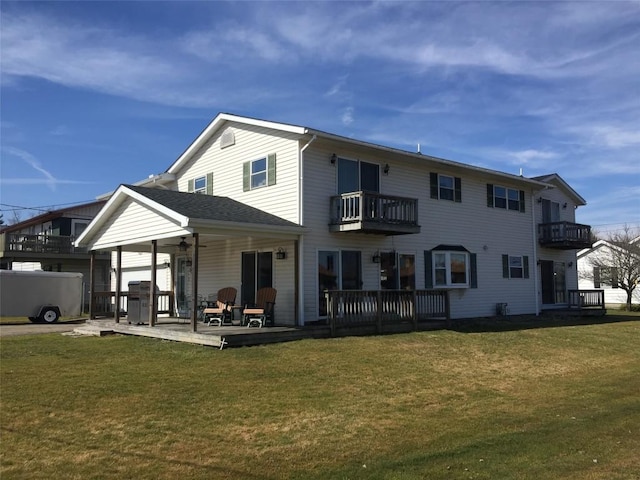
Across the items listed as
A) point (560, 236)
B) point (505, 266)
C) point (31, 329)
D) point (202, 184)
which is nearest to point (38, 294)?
point (31, 329)

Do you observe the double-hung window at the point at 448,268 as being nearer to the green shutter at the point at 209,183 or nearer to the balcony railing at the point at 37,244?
the green shutter at the point at 209,183

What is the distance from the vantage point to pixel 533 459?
5.80 meters

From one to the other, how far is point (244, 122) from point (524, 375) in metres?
11.3

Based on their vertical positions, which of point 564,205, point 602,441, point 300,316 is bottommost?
point 602,441

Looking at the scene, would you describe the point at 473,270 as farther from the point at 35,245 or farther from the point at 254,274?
the point at 35,245

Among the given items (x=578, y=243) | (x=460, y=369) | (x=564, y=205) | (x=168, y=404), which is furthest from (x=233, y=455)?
(x=564, y=205)

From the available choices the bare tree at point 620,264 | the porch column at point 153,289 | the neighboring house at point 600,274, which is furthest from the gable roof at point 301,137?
the neighboring house at point 600,274

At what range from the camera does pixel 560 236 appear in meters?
23.9

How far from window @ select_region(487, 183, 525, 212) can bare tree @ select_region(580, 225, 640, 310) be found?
43.5ft

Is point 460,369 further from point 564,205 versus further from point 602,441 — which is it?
point 564,205

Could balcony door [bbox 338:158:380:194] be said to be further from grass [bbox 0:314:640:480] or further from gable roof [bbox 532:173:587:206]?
gable roof [bbox 532:173:587:206]

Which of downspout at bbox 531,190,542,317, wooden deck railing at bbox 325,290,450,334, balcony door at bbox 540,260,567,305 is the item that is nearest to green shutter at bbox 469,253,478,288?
wooden deck railing at bbox 325,290,450,334

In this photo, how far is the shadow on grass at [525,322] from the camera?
1727 cm

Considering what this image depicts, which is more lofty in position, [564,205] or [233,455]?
[564,205]
